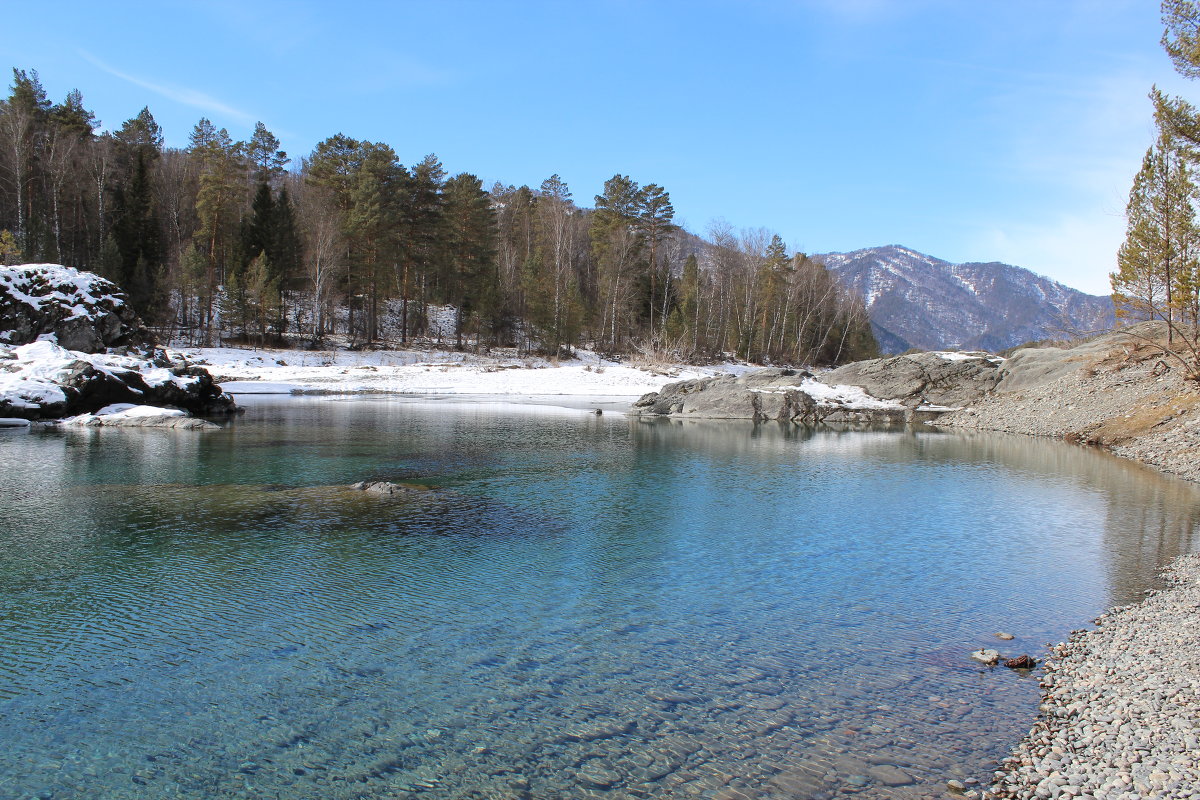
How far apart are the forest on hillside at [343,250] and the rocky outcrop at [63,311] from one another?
16446 mm

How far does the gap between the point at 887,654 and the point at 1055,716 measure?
1.55 metres

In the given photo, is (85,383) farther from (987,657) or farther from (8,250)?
(987,657)

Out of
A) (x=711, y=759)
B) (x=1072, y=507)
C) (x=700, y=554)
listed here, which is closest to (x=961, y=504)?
(x=1072, y=507)

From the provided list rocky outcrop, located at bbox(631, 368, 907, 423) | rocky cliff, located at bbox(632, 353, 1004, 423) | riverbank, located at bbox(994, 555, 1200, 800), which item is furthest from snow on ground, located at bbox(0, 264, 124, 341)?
riverbank, located at bbox(994, 555, 1200, 800)

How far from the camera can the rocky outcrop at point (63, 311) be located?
28.0 meters

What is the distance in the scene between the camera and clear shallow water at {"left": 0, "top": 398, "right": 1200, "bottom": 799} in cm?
499

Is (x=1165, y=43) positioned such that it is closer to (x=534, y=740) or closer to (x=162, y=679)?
(x=534, y=740)

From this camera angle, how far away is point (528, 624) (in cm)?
759

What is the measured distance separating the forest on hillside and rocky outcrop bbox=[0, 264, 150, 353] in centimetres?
1645

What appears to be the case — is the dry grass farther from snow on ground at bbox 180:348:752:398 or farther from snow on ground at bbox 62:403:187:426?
snow on ground at bbox 62:403:187:426

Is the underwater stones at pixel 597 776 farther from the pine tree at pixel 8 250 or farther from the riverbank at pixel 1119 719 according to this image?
the pine tree at pixel 8 250

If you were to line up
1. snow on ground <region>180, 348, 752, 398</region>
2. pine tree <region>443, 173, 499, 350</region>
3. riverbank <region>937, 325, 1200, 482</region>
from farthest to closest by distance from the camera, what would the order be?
1. pine tree <region>443, 173, 499, 350</region>
2. snow on ground <region>180, 348, 752, 398</region>
3. riverbank <region>937, 325, 1200, 482</region>

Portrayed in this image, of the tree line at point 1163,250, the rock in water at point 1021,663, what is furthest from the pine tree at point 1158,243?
the rock in water at point 1021,663

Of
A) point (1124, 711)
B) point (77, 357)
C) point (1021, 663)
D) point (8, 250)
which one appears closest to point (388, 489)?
point (1021, 663)
